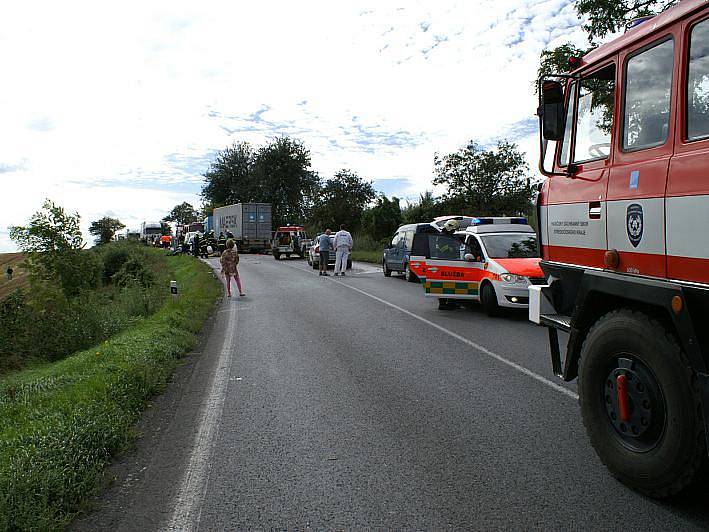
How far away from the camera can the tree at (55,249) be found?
61.1 feet

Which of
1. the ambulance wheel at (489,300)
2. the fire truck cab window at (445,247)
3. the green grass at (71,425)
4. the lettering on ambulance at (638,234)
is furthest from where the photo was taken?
the fire truck cab window at (445,247)

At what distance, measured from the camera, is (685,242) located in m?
3.60

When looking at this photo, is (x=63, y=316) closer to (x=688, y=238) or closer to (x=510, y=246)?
(x=510, y=246)

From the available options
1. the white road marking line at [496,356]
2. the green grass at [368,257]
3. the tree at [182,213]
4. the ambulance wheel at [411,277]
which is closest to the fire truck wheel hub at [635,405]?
the white road marking line at [496,356]

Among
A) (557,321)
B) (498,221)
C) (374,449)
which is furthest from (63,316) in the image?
(557,321)

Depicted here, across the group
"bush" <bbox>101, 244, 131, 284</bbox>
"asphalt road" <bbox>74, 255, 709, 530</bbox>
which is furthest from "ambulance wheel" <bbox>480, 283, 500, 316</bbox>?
"bush" <bbox>101, 244, 131, 284</bbox>

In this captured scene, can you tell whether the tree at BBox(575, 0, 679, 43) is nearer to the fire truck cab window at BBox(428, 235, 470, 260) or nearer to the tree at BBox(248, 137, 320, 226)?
the fire truck cab window at BBox(428, 235, 470, 260)

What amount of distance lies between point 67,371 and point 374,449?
590 cm

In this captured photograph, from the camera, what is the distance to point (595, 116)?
4.82m

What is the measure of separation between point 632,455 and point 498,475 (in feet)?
2.95

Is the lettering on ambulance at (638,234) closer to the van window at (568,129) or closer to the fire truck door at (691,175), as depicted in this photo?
the fire truck door at (691,175)

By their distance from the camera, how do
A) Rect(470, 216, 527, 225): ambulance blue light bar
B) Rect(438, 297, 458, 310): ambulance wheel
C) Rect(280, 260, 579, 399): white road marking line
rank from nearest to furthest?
Rect(280, 260, 579, 399): white road marking line
Rect(470, 216, 527, 225): ambulance blue light bar
Rect(438, 297, 458, 310): ambulance wheel

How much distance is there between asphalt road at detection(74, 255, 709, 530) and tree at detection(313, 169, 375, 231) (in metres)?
39.7

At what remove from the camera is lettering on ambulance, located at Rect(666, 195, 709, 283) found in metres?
3.44
